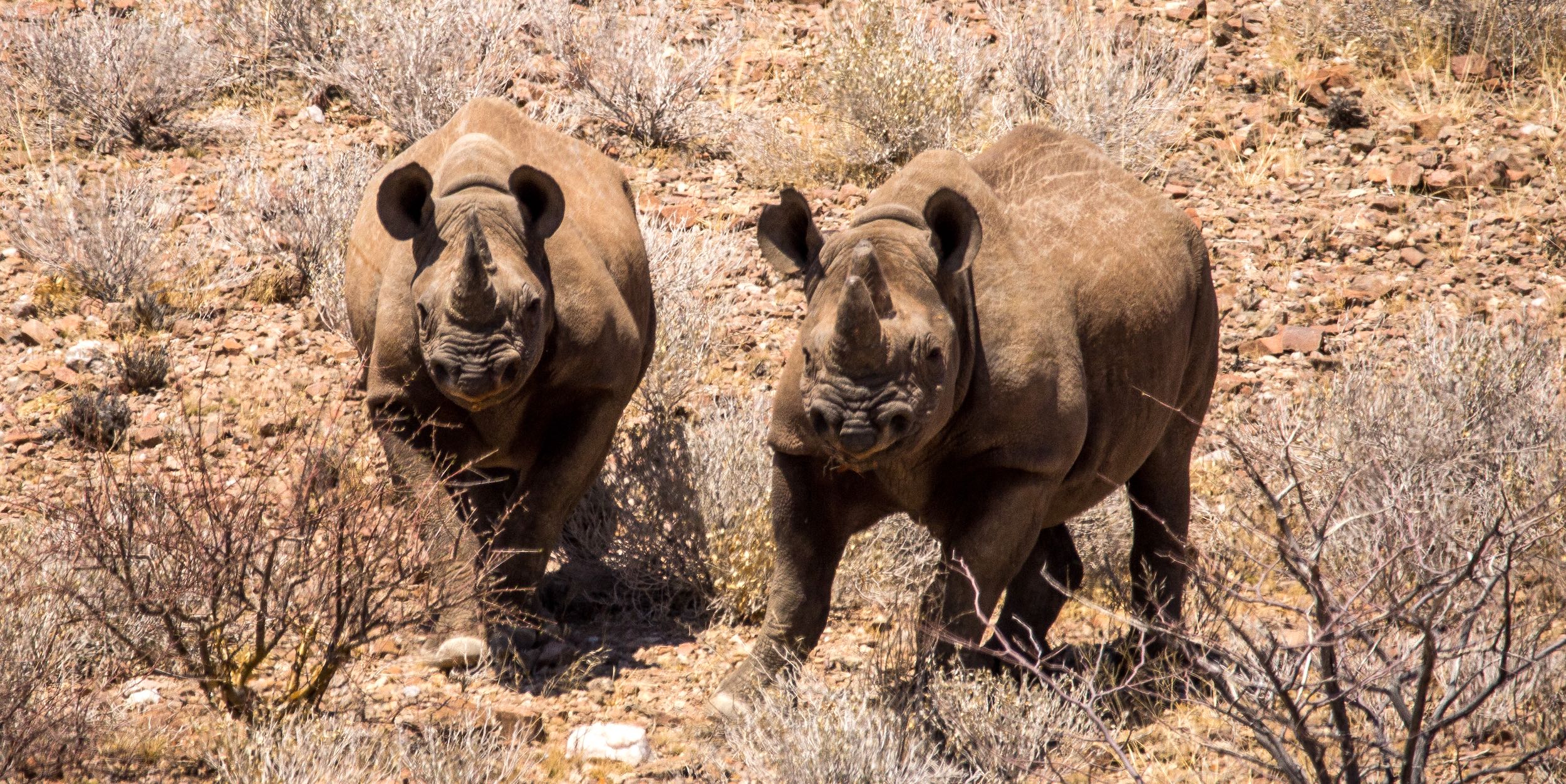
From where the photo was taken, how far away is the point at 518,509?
731cm

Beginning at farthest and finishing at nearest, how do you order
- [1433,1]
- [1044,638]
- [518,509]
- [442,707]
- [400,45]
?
1. [1433,1]
2. [400,45]
3. [518,509]
4. [1044,638]
5. [442,707]

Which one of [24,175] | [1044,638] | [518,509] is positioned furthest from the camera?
[24,175]

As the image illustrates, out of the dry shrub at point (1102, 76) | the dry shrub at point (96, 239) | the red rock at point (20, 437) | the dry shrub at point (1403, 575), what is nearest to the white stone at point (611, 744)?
the dry shrub at point (1403, 575)

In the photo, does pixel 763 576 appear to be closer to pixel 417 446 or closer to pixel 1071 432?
pixel 417 446

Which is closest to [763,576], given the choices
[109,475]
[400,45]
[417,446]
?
[417,446]

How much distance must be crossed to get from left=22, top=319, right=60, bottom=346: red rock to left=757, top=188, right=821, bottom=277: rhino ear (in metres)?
5.89

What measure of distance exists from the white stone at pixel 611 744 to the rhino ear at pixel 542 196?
2.14 m

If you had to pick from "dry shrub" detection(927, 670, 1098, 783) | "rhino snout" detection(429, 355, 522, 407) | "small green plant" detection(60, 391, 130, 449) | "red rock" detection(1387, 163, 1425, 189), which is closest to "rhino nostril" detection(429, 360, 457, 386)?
"rhino snout" detection(429, 355, 522, 407)

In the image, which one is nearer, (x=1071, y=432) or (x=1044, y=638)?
(x=1071, y=432)

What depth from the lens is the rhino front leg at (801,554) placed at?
5.78m

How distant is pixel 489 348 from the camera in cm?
629

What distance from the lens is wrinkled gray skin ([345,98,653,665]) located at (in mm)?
6371

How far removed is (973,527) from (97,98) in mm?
8755

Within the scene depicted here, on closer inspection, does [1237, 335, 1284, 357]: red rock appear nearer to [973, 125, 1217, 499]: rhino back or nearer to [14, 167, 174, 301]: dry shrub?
[973, 125, 1217, 499]: rhino back
